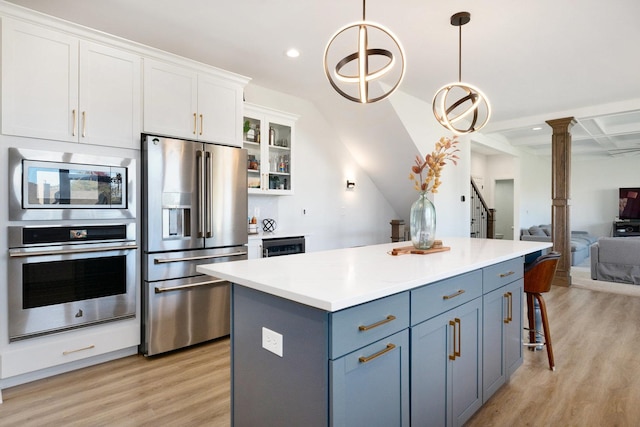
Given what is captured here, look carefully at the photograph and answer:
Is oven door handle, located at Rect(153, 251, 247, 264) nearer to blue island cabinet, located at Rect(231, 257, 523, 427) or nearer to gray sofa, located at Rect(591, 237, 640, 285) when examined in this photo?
blue island cabinet, located at Rect(231, 257, 523, 427)

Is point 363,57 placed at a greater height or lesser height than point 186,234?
greater

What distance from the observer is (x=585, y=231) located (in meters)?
10.3

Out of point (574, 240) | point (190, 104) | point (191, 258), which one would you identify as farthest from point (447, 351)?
point (574, 240)

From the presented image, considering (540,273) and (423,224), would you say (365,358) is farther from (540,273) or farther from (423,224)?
(540,273)

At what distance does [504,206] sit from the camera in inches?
408

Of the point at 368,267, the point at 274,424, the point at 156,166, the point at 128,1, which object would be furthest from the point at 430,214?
the point at 128,1

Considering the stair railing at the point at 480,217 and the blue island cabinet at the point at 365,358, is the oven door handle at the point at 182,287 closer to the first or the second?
the blue island cabinet at the point at 365,358

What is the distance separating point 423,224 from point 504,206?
9287 millimetres

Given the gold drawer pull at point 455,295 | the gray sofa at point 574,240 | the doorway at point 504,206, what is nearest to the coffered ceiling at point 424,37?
the gold drawer pull at point 455,295

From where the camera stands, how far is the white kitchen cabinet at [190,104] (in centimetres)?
302

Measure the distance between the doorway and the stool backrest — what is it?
8.21 meters

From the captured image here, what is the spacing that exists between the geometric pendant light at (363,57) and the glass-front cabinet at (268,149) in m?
0.92

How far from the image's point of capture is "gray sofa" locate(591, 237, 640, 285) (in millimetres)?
5512

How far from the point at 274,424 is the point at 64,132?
98.6 inches
